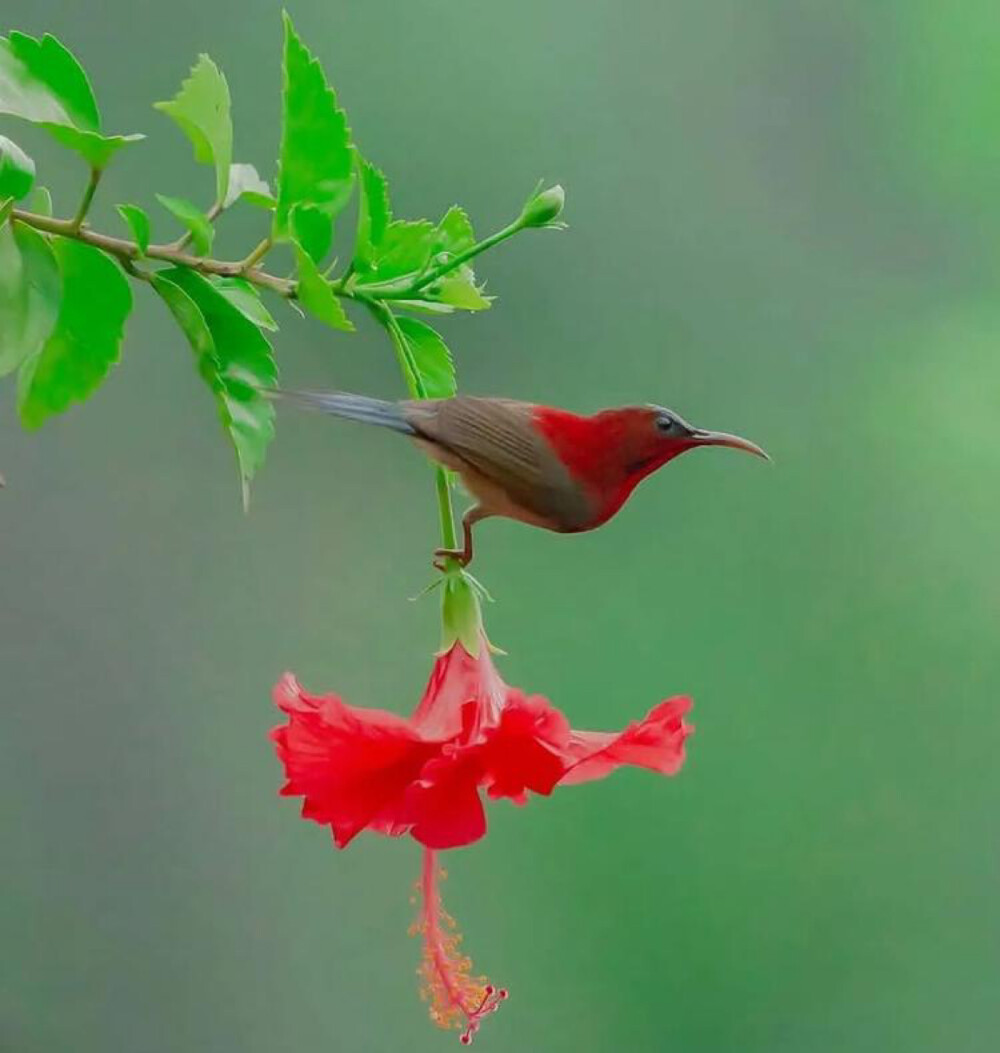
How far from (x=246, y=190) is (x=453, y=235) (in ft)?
0.25

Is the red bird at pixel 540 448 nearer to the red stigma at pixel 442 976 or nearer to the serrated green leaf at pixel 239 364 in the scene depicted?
the serrated green leaf at pixel 239 364

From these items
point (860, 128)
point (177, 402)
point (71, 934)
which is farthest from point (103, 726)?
point (860, 128)

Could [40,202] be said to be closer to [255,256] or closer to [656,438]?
[255,256]

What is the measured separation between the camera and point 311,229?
1.28 ft

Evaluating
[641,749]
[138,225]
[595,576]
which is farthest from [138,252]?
[595,576]

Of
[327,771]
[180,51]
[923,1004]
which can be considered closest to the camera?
[327,771]

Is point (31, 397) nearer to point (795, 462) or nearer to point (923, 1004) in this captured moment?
point (795, 462)

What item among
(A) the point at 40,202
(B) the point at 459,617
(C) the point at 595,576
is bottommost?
(B) the point at 459,617

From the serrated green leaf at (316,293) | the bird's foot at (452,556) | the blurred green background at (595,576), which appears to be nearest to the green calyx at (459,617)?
the bird's foot at (452,556)

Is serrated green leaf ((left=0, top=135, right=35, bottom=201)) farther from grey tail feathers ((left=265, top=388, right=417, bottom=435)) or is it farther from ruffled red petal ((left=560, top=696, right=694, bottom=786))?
ruffled red petal ((left=560, top=696, right=694, bottom=786))

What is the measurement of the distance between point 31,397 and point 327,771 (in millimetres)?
174

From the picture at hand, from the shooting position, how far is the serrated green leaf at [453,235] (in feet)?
1.42

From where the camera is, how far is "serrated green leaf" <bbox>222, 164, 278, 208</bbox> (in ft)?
1.38

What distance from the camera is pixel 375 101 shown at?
39.6 inches
